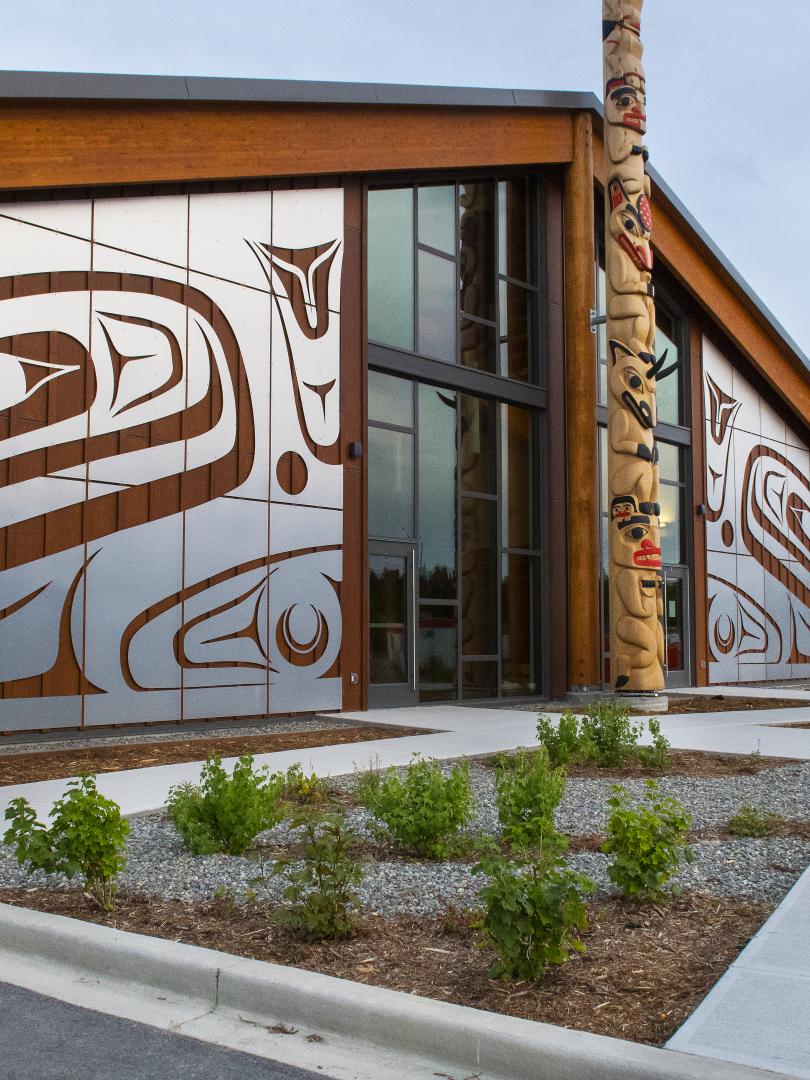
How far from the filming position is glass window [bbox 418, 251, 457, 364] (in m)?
18.7

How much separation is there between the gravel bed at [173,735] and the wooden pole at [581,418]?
673 cm

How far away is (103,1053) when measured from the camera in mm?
3617

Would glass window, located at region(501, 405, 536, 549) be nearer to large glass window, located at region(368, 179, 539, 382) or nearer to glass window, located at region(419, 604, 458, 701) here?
large glass window, located at region(368, 179, 539, 382)

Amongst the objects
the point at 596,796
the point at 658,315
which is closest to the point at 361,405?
the point at 596,796

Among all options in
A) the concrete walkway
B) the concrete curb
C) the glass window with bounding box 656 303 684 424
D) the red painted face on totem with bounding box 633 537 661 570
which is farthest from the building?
the concrete walkway

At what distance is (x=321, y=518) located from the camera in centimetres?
1616

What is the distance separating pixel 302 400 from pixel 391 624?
4.10 meters

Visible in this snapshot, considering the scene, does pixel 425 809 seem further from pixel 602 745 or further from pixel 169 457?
pixel 169 457

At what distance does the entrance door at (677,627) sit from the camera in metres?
24.5

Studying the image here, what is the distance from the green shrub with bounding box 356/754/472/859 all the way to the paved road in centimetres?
256

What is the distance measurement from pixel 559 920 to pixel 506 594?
1598 centimetres

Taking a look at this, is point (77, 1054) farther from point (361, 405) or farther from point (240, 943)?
point (361, 405)

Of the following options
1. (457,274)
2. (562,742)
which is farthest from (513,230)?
(562,742)

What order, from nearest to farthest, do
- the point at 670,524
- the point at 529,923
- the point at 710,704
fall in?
the point at 529,923
the point at 710,704
the point at 670,524
